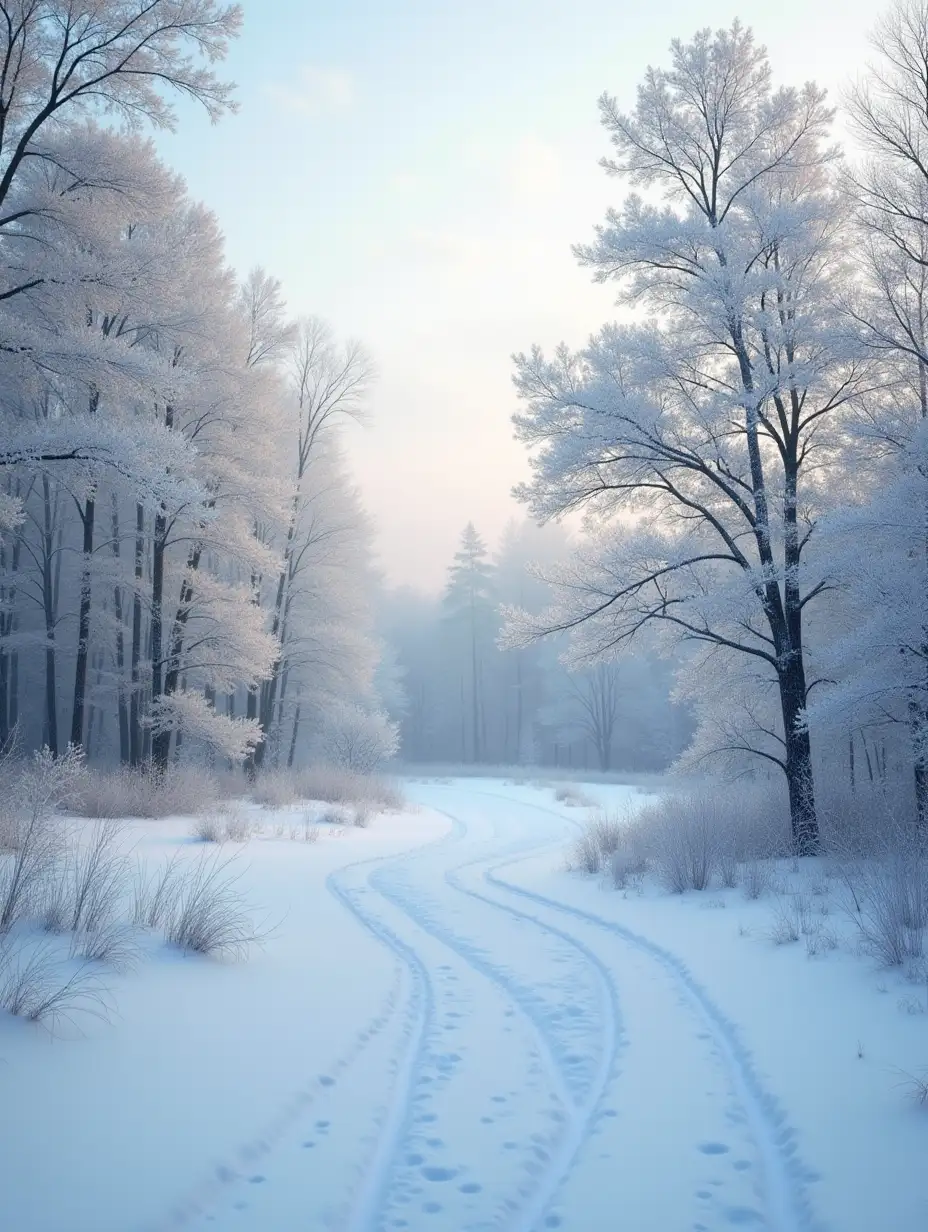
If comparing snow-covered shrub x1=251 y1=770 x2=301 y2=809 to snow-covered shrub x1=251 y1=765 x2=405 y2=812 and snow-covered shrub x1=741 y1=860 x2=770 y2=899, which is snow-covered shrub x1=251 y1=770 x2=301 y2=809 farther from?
snow-covered shrub x1=741 y1=860 x2=770 y2=899

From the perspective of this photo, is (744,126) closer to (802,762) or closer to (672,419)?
(672,419)

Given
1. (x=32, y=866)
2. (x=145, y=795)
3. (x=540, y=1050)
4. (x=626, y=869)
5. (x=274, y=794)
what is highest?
(x=32, y=866)

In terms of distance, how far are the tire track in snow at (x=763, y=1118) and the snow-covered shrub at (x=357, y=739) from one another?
2027 cm

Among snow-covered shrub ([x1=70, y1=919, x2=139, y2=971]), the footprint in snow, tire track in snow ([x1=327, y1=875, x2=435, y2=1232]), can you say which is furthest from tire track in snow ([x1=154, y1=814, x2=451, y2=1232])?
snow-covered shrub ([x1=70, y1=919, x2=139, y2=971])

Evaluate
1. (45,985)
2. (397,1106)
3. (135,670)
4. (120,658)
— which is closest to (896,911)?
(397,1106)

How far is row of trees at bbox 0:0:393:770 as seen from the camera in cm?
895

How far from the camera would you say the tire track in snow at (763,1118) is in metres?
2.90

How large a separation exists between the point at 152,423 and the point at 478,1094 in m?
8.56

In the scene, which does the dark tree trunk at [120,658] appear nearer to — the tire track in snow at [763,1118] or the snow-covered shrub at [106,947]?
the snow-covered shrub at [106,947]

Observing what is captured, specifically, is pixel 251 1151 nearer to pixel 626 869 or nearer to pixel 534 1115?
pixel 534 1115

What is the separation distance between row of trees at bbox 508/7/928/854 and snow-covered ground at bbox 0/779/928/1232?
4.80 m

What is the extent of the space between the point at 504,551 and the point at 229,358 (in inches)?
1673

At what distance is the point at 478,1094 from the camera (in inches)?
153

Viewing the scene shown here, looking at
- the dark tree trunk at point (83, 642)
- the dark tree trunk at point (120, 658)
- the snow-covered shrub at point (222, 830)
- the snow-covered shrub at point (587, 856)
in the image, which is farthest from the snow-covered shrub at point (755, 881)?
the dark tree trunk at point (120, 658)
